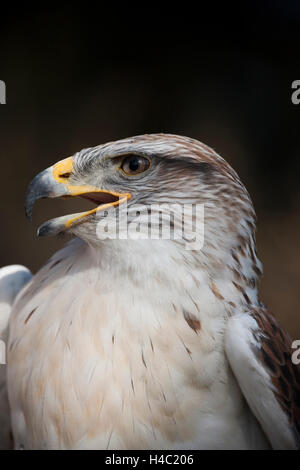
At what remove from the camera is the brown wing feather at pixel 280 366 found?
0.99 m

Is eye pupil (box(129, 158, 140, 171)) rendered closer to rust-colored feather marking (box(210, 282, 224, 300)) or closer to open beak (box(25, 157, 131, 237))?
open beak (box(25, 157, 131, 237))


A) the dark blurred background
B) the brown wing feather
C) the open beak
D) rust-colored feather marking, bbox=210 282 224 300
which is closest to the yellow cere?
the open beak

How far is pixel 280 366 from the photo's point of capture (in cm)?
102

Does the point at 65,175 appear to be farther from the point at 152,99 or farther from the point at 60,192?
the point at 152,99

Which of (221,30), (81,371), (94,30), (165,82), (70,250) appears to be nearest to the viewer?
(81,371)

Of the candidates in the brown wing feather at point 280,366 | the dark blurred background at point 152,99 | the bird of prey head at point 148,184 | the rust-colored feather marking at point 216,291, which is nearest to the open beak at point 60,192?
the bird of prey head at point 148,184

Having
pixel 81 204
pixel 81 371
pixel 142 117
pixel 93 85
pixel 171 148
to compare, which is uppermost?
pixel 93 85

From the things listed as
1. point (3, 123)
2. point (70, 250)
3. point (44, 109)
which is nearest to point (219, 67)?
point (44, 109)

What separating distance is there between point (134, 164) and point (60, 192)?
0.56ft

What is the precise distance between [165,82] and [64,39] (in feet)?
1.65

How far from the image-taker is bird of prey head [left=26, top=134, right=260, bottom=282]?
101 cm

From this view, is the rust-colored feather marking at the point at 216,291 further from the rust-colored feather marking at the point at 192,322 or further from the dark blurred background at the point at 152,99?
the dark blurred background at the point at 152,99

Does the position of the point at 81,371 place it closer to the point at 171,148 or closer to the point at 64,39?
the point at 171,148

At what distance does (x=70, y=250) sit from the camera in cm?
120
